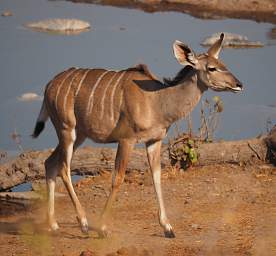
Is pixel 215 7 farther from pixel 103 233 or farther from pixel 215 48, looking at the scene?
pixel 103 233

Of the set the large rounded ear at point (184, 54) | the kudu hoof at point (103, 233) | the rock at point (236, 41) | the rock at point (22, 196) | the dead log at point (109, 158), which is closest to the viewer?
the kudu hoof at point (103, 233)

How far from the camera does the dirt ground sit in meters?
7.52

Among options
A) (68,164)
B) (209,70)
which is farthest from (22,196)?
(209,70)

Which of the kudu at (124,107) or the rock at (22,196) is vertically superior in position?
the kudu at (124,107)

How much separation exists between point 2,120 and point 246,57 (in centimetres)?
525

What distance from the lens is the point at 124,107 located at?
809cm

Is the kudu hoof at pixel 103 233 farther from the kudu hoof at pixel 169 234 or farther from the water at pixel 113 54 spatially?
the water at pixel 113 54

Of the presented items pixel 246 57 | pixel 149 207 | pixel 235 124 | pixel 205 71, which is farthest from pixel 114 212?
pixel 246 57

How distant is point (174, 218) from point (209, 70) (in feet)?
4.75

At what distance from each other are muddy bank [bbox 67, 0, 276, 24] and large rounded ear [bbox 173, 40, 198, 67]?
11760 mm

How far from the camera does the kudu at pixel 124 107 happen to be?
7.98 meters

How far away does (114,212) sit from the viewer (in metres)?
8.80

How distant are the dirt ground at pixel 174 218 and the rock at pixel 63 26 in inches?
348

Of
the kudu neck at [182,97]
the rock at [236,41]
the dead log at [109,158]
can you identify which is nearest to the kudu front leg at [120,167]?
the kudu neck at [182,97]
